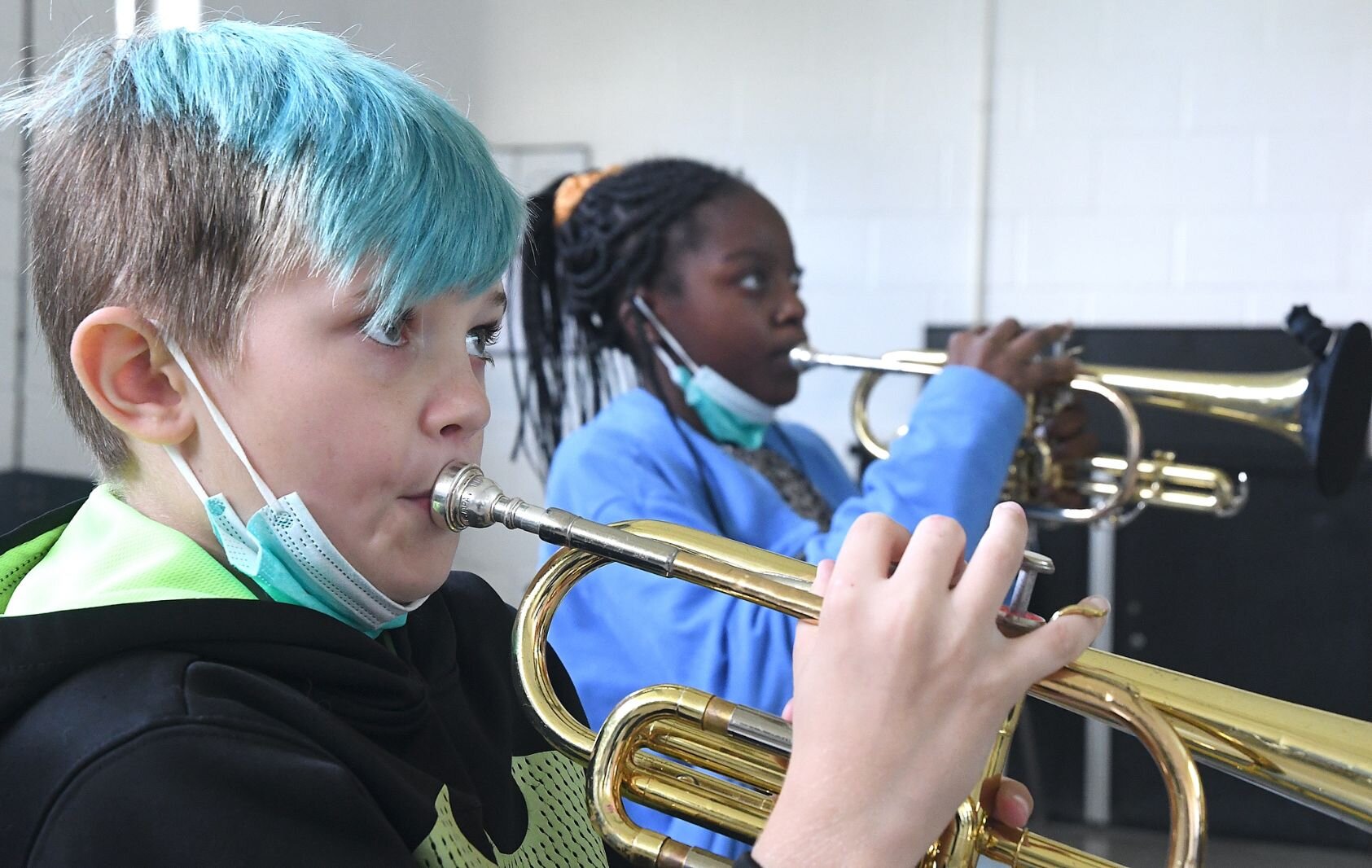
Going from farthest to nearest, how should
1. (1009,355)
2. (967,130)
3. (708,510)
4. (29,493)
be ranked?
(967,130)
(29,493)
(1009,355)
(708,510)

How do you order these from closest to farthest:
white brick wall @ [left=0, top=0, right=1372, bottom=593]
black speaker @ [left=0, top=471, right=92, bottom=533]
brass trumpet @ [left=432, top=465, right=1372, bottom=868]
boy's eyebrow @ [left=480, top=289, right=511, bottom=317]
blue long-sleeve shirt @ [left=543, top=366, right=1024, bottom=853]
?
brass trumpet @ [left=432, top=465, right=1372, bottom=868]
boy's eyebrow @ [left=480, top=289, right=511, bottom=317]
blue long-sleeve shirt @ [left=543, top=366, right=1024, bottom=853]
black speaker @ [left=0, top=471, right=92, bottom=533]
white brick wall @ [left=0, top=0, right=1372, bottom=593]

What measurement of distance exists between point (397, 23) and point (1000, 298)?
5.39 feet

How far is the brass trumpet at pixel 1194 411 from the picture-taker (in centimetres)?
151

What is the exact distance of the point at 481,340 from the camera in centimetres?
78

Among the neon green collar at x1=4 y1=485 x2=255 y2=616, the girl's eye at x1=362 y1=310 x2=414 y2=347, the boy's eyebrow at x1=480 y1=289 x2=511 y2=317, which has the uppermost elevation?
the boy's eyebrow at x1=480 y1=289 x2=511 y2=317

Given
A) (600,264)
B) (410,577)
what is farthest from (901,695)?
(600,264)

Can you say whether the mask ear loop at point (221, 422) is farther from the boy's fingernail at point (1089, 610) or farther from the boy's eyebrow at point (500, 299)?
the boy's fingernail at point (1089, 610)

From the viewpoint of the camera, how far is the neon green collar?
2.01ft

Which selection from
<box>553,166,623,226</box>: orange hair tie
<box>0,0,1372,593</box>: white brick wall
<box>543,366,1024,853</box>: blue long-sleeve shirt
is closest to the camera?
<box>543,366,1024,853</box>: blue long-sleeve shirt

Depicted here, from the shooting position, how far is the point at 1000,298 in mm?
2869

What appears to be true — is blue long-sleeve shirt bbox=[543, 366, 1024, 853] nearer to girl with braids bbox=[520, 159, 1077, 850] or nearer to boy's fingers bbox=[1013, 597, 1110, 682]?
girl with braids bbox=[520, 159, 1077, 850]

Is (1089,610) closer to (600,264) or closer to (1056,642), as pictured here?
(1056,642)

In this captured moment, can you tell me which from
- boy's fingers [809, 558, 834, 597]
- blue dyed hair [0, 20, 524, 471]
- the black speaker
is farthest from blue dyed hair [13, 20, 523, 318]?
the black speaker

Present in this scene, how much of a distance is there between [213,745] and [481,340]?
0.32 metres
